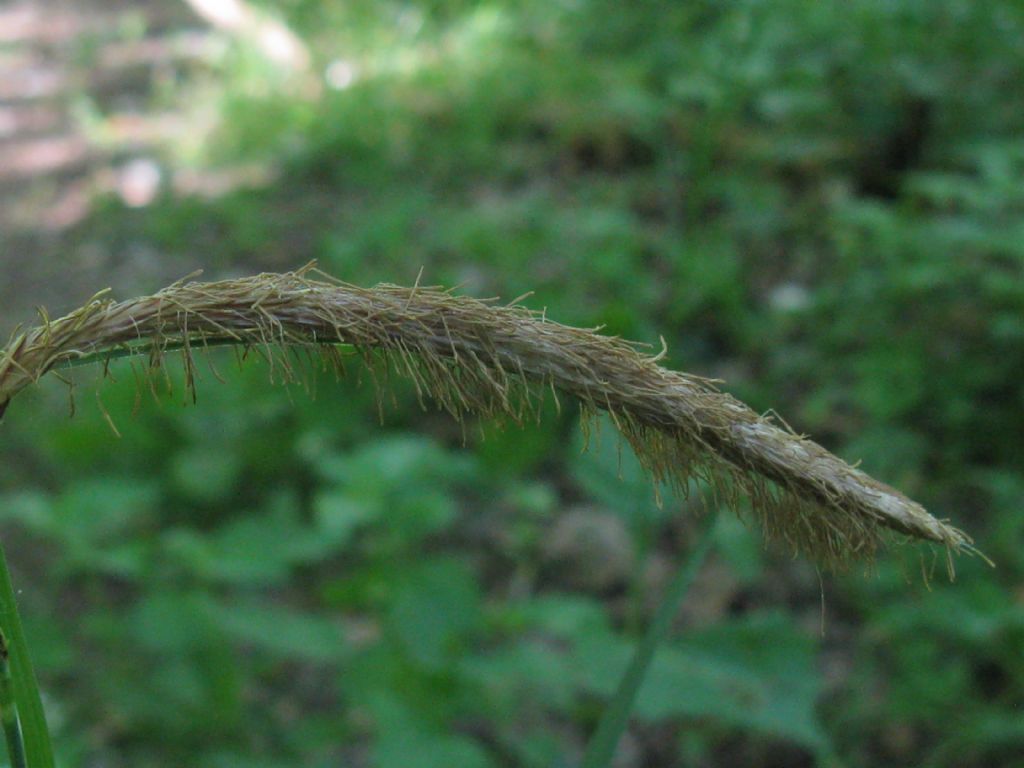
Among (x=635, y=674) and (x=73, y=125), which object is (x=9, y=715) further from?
(x=73, y=125)

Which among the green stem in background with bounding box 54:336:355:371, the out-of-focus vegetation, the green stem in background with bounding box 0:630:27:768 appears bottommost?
the out-of-focus vegetation

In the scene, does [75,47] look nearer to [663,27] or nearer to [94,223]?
[94,223]

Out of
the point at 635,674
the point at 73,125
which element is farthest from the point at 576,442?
the point at 73,125

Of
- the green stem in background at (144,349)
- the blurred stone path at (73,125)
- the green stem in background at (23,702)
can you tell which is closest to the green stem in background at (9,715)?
the green stem in background at (23,702)

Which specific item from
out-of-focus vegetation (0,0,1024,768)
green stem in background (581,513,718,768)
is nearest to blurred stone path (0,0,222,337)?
out-of-focus vegetation (0,0,1024,768)

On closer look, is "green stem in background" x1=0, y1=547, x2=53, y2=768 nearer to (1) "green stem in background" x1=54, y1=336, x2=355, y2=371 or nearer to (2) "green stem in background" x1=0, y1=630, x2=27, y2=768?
(2) "green stem in background" x1=0, y1=630, x2=27, y2=768

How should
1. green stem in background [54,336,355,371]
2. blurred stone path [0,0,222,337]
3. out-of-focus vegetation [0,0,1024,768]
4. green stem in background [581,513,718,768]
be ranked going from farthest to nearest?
1. blurred stone path [0,0,222,337]
2. out-of-focus vegetation [0,0,1024,768]
3. green stem in background [581,513,718,768]
4. green stem in background [54,336,355,371]

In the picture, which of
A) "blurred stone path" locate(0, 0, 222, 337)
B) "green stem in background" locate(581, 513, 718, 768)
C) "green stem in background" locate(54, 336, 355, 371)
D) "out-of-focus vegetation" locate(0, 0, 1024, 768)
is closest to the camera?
"green stem in background" locate(54, 336, 355, 371)
